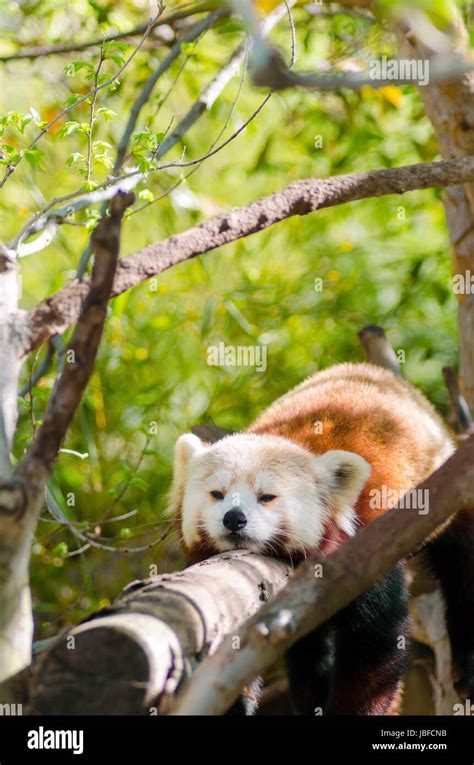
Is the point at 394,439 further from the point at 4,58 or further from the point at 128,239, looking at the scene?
the point at 128,239

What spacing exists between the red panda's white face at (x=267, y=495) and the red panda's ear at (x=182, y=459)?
0.10 m

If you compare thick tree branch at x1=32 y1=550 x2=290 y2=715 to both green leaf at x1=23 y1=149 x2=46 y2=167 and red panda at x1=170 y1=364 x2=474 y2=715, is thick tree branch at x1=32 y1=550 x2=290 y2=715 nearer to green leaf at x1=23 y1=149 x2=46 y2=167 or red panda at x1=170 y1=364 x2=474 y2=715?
red panda at x1=170 y1=364 x2=474 y2=715

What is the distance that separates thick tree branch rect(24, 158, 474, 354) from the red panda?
778mm

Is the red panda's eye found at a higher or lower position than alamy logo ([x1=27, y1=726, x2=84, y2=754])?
higher

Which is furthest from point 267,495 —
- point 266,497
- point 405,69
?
point 405,69

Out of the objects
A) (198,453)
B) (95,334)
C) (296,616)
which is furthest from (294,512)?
(95,334)

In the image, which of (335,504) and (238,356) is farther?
(238,356)

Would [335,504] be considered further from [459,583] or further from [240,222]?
[240,222]

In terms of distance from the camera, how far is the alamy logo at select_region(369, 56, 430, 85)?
304 cm

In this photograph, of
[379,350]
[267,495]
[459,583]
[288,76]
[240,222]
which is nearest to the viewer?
[288,76]

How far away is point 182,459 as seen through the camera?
297 cm

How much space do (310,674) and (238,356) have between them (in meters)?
1.73

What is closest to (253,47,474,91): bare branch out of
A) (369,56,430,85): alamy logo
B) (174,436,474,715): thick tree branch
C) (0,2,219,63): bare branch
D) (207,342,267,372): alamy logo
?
(174,436,474,715): thick tree branch

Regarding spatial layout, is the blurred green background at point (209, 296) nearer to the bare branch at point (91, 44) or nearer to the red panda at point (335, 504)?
the bare branch at point (91, 44)
